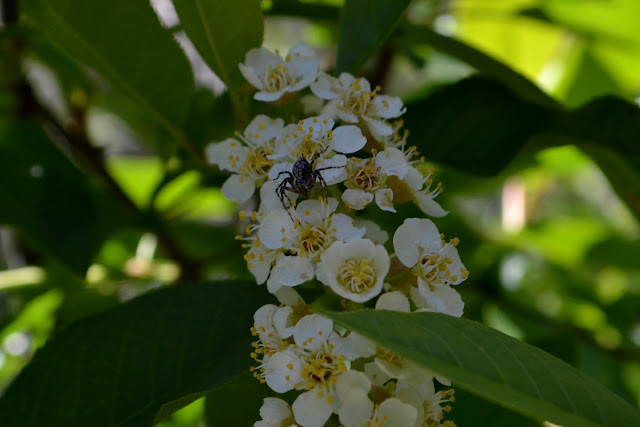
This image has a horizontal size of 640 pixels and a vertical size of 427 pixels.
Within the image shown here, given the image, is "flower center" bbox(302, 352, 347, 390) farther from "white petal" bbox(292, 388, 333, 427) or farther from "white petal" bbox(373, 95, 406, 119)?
"white petal" bbox(373, 95, 406, 119)

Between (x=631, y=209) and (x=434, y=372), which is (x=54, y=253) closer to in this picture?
(x=434, y=372)

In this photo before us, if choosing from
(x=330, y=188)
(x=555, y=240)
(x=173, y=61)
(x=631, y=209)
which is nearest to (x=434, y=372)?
(x=330, y=188)

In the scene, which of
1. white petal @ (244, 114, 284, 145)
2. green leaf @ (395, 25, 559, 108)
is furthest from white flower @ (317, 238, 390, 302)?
green leaf @ (395, 25, 559, 108)

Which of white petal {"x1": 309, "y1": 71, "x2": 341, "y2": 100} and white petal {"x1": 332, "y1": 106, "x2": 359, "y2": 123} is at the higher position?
white petal {"x1": 309, "y1": 71, "x2": 341, "y2": 100}

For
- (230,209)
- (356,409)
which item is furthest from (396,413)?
(230,209)

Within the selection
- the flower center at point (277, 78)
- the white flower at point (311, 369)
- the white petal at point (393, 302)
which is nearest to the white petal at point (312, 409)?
the white flower at point (311, 369)

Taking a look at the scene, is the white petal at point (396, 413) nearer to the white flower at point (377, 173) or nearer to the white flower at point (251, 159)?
the white flower at point (377, 173)
